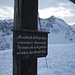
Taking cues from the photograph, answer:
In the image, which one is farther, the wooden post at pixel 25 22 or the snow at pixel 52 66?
the snow at pixel 52 66

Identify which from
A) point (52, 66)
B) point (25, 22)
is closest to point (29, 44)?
point (25, 22)

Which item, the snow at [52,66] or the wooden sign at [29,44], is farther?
the snow at [52,66]

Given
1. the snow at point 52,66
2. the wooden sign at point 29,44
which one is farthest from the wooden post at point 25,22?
the snow at point 52,66

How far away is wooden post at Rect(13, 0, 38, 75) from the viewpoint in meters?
2.16

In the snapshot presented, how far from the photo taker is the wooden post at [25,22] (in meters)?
2.16

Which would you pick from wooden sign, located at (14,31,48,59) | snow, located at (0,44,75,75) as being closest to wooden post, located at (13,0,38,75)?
wooden sign, located at (14,31,48,59)

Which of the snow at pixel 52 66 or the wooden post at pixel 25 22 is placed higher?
the wooden post at pixel 25 22

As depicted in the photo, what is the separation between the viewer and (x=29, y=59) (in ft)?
7.27

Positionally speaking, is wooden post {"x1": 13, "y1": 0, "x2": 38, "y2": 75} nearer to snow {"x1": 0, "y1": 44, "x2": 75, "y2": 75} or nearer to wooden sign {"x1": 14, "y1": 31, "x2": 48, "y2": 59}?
wooden sign {"x1": 14, "y1": 31, "x2": 48, "y2": 59}

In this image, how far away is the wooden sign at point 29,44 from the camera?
207cm

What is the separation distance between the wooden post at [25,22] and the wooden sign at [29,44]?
0.07 metres

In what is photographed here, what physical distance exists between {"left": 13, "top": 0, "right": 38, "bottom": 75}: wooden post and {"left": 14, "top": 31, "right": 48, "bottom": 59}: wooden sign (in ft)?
0.24

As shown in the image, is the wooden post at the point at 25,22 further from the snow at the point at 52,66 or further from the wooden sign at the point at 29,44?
the snow at the point at 52,66

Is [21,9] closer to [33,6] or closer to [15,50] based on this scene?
[33,6]
